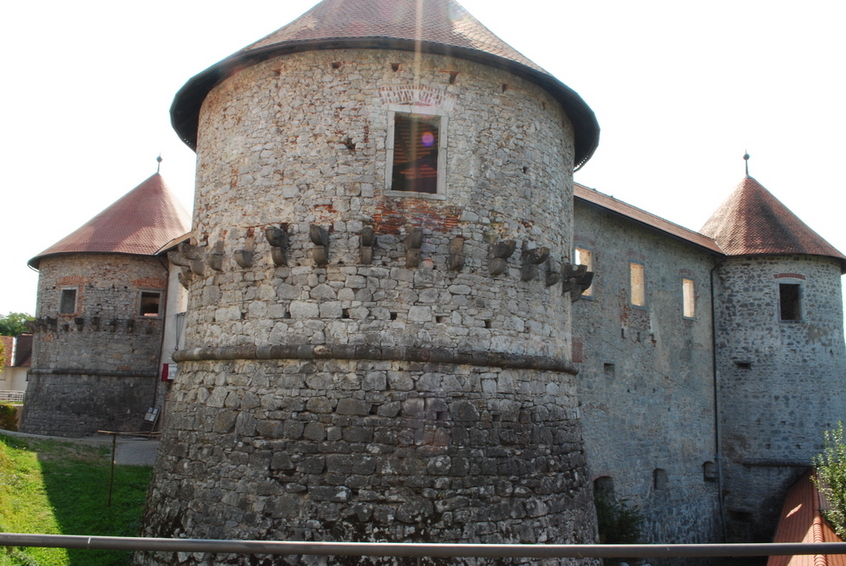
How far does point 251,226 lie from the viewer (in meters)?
8.39

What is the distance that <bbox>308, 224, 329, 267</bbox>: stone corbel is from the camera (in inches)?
304

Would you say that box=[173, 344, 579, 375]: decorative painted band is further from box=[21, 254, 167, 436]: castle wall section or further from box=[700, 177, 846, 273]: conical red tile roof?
box=[700, 177, 846, 273]: conical red tile roof

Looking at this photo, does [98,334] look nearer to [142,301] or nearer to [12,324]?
[142,301]

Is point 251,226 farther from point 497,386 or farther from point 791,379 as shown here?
point 791,379

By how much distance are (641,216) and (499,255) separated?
30.6 feet

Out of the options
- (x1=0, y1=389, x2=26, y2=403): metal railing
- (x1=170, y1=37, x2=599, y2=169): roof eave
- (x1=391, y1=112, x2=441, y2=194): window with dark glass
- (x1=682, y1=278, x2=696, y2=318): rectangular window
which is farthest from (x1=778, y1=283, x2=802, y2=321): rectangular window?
(x1=0, y1=389, x2=26, y2=403): metal railing

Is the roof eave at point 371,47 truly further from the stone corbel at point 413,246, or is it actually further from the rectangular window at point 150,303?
the rectangular window at point 150,303

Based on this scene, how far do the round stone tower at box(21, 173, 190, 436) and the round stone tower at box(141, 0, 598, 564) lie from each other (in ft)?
36.4

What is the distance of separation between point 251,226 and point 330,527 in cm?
371

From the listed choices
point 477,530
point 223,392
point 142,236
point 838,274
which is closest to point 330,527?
point 477,530

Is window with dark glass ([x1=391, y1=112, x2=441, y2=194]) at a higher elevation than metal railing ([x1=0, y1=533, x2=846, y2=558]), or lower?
higher

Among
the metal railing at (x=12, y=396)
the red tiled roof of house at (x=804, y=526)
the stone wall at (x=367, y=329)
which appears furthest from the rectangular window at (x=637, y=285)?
the metal railing at (x=12, y=396)

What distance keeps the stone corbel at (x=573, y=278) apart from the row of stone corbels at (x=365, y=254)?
0.07 ft

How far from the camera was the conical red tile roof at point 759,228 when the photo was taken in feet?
59.9
